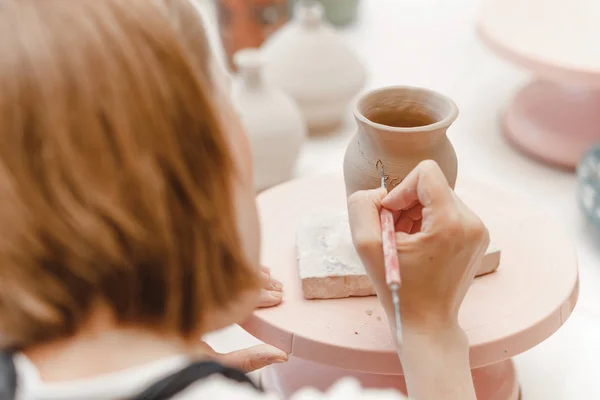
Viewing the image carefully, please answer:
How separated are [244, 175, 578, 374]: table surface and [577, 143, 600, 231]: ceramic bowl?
0.35 m

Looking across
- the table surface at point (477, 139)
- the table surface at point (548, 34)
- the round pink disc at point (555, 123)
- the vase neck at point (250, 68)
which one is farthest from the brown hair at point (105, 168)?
the round pink disc at point (555, 123)

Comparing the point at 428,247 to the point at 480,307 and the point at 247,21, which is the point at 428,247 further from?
the point at 247,21

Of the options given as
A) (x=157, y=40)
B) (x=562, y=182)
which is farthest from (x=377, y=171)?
(x=562, y=182)

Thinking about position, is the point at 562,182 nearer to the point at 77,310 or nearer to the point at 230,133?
the point at 230,133

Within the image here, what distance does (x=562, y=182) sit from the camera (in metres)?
1.76

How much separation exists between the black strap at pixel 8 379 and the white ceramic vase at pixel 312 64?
1345 millimetres

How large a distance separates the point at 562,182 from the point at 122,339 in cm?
142

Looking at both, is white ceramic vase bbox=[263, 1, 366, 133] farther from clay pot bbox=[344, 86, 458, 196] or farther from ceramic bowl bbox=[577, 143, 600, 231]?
clay pot bbox=[344, 86, 458, 196]

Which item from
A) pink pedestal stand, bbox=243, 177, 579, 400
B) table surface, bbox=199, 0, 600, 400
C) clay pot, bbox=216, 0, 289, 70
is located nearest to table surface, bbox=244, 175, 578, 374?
pink pedestal stand, bbox=243, 177, 579, 400

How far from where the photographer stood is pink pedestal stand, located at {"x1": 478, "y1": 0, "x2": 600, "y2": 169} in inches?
64.5

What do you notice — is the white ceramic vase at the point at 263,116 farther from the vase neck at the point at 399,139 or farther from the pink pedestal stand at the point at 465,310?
the vase neck at the point at 399,139

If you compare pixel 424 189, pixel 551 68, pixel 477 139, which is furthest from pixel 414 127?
pixel 477 139

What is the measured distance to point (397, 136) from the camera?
924 mm

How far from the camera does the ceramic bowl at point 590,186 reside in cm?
147
